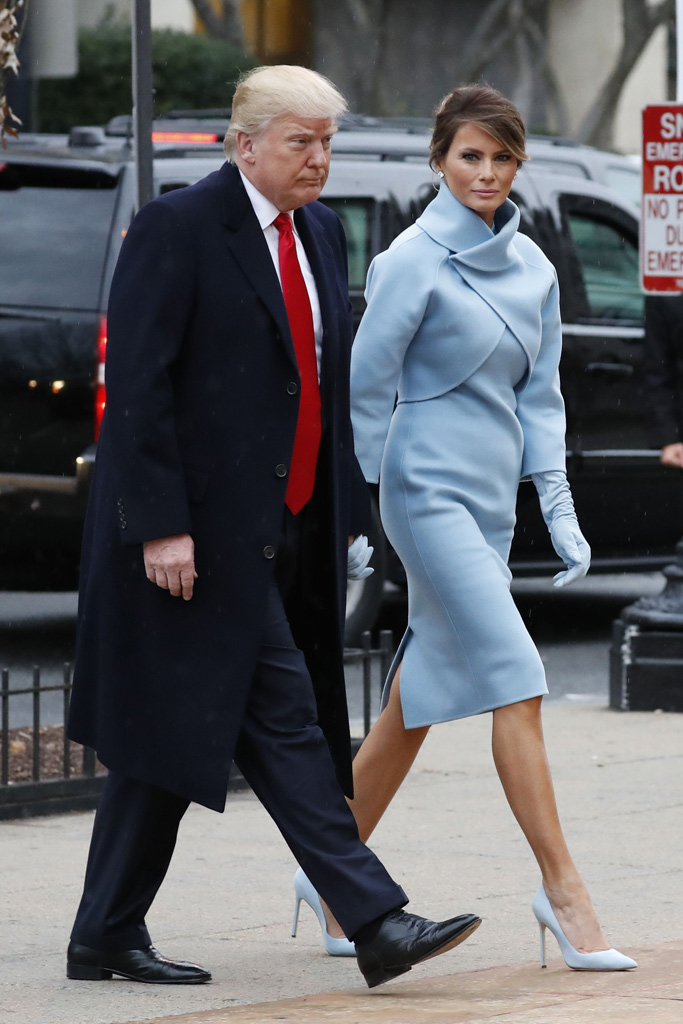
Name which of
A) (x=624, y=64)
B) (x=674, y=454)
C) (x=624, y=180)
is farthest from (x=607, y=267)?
(x=624, y=64)

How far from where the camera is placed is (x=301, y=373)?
177 inches

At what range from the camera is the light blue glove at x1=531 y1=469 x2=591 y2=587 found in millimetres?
4801

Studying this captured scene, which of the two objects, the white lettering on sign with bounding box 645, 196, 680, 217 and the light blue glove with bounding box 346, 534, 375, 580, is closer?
the light blue glove with bounding box 346, 534, 375, 580

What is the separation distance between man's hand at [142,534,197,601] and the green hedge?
62.6 ft

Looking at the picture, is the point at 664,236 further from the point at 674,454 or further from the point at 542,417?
the point at 542,417

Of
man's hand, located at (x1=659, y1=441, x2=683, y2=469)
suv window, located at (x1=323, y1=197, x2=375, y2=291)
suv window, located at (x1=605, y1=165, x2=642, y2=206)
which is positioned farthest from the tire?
suv window, located at (x1=605, y1=165, x2=642, y2=206)

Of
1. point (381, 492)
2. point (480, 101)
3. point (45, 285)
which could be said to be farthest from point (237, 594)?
point (45, 285)

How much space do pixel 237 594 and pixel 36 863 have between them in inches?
65.4

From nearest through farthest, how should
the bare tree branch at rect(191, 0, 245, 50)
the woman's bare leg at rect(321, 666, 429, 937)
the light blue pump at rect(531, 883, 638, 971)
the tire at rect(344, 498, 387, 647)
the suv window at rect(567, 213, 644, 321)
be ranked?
the light blue pump at rect(531, 883, 638, 971)
the woman's bare leg at rect(321, 666, 429, 937)
the tire at rect(344, 498, 387, 647)
the suv window at rect(567, 213, 644, 321)
the bare tree branch at rect(191, 0, 245, 50)

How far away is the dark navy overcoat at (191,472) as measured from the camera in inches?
171

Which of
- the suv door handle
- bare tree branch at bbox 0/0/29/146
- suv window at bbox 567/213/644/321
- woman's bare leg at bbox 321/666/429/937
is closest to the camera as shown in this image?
woman's bare leg at bbox 321/666/429/937

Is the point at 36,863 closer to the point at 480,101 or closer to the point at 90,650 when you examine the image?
the point at 90,650

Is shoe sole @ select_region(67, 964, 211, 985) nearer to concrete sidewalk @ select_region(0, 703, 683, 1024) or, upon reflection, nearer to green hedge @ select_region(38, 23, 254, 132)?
concrete sidewalk @ select_region(0, 703, 683, 1024)

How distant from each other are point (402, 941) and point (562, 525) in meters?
1.07
